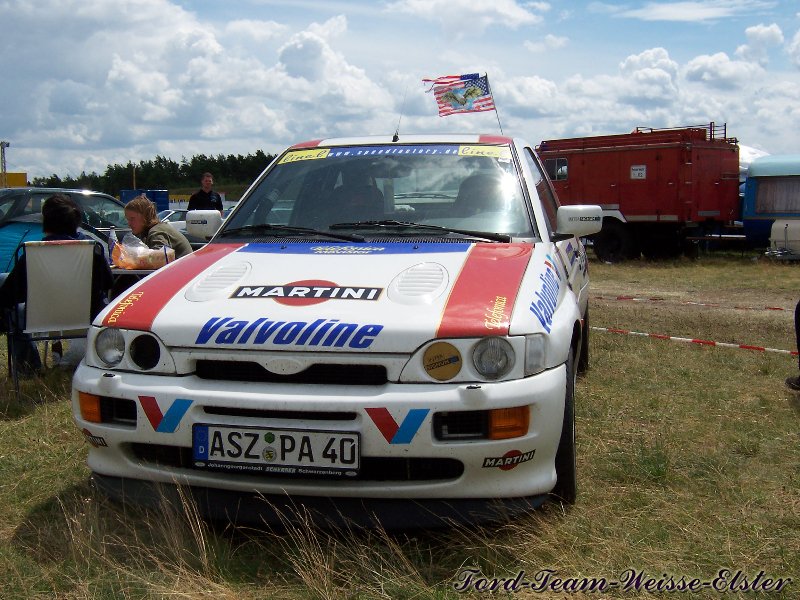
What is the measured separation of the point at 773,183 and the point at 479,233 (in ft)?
51.0

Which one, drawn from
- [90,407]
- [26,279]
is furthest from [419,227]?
[26,279]

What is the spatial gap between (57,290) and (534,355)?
341 centimetres

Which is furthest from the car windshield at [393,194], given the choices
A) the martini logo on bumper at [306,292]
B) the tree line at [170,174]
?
the tree line at [170,174]

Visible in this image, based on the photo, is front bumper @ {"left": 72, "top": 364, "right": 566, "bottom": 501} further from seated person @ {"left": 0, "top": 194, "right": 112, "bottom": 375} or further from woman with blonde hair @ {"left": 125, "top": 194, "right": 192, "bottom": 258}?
woman with blonde hair @ {"left": 125, "top": 194, "right": 192, "bottom": 258}

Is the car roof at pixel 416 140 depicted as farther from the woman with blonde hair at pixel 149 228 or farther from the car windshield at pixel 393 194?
the woman with blonde hair at pixel 149 228

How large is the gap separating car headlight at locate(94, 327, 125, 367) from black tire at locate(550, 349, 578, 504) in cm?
163

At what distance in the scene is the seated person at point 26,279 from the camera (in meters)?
5.04

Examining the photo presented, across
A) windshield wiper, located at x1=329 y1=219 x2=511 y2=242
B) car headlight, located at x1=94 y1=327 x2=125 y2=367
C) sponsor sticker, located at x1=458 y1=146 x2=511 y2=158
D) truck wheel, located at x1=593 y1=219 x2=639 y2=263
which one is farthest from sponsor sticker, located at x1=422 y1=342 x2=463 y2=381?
truck wheel, located at x1=593 y1=219 x2=639 y2=263

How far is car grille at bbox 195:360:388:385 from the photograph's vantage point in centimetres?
282

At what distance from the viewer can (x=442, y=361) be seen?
9.11ft

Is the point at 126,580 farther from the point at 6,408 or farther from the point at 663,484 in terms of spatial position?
the point at 6,408

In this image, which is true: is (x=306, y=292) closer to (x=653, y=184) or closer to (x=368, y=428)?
(x=368, y=428)

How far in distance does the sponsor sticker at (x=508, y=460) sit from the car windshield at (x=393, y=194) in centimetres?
115

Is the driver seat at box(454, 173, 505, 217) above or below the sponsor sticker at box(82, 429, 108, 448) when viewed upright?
above
